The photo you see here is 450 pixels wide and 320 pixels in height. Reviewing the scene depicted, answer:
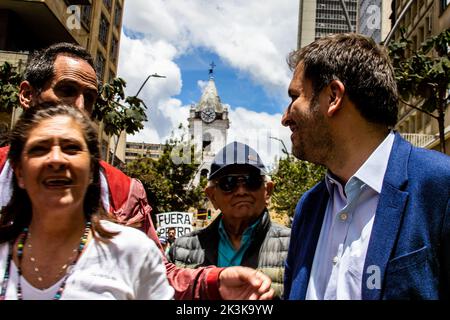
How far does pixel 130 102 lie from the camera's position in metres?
11.1

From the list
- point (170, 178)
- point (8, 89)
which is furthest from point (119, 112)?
point (170, 178)

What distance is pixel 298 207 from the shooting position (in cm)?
260

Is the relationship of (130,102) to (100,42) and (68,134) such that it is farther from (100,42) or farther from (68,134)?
(100,42)

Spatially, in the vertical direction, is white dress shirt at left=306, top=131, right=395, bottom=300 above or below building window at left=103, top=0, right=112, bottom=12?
below

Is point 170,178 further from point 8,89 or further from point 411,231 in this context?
point 411,231

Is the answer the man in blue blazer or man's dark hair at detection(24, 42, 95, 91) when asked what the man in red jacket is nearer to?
man's dark hair at detection(24, 42, 95, 91)

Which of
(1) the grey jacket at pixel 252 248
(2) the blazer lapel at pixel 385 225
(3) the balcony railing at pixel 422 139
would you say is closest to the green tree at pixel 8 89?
(1) the grey jacket at pixel 252 248

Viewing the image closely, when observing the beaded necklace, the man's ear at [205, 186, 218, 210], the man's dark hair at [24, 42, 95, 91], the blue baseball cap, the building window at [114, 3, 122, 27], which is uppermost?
the building window at [114, 3, 122, 27]

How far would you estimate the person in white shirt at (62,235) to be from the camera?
64.4 inches

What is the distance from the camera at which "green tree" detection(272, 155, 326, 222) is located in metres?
39.4

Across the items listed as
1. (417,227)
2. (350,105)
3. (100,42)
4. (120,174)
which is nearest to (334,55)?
(350,105)

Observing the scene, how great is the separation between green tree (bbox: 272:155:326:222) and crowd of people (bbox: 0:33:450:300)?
3591 cm

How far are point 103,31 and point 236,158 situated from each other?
3527 centimetres

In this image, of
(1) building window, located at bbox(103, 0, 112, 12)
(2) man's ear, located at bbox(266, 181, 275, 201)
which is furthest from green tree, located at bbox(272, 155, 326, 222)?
(2) man's ear, located at bbox(266, 181, 275, 201)
